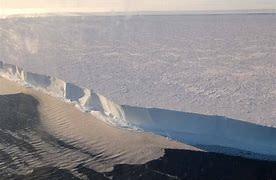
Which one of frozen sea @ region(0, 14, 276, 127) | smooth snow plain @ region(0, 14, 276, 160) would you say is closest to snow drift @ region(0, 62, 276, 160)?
smooth snow plain @ region(0, 14, 276, 160)

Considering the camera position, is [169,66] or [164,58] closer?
[169,66]

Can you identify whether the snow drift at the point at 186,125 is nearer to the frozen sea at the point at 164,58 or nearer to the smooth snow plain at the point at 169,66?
the smooth snow plain at the point at 169,66

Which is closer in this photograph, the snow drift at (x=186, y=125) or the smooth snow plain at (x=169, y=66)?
the snow drift at (x=186, y=125)

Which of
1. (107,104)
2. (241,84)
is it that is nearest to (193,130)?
(107,104)

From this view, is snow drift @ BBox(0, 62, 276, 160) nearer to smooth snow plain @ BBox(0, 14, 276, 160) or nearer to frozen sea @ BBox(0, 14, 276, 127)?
smooth snow plain @ BBox(0, 14, 276, 160)

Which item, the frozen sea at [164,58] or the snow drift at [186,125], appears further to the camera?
the frozen sea at [164,58]

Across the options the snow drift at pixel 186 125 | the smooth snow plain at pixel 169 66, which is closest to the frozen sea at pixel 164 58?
the smooth snow plain at pixel 169 66

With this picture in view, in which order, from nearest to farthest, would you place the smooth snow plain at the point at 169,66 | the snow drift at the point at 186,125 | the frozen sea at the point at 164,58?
1. the snow drift at the point at 186,125
2. the smooth snow plain at the point at 169,66
3. the frozen sea at the point at 164,58

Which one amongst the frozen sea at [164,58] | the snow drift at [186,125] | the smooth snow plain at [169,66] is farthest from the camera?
the frozen sea at [164,58]

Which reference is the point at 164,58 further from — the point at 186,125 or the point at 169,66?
the point at 186,125

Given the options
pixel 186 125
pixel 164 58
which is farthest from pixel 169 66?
pixel 186 125
